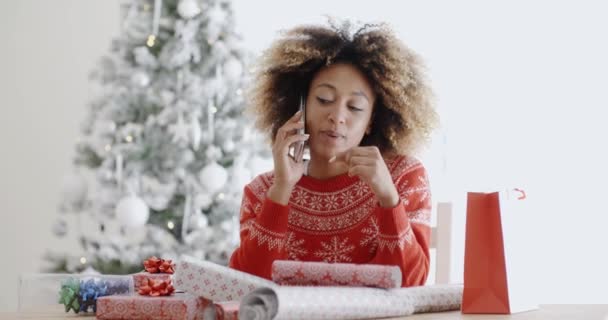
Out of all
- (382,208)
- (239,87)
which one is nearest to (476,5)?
(239,87)

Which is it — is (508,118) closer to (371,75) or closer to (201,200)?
(201,200)

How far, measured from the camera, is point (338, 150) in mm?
2045

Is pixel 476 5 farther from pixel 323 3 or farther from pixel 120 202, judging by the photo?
pixel 120 202

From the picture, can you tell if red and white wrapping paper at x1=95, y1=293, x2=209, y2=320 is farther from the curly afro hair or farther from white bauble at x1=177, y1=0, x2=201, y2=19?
white bauble at x1=177, y1=0, x2=201, y2=19

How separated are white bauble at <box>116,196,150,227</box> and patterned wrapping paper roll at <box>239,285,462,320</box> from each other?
3053mm

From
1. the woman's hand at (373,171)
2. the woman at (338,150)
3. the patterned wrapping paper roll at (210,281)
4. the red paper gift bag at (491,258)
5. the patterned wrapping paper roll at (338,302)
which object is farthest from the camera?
the woman at (338,150)

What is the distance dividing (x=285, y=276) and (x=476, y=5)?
338 centimetres

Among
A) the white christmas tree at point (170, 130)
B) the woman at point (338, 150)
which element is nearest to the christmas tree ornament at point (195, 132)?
the white christmas tree at point (170, 130)

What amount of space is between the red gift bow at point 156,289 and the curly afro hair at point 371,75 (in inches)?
35.0

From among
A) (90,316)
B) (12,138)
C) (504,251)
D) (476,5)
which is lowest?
(90,316)

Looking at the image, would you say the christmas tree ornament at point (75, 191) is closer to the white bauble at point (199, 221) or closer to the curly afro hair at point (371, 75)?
the white bauble at point (199, 221)

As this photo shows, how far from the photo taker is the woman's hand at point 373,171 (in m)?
1.79

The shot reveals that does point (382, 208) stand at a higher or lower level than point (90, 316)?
higher

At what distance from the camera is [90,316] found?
1426mm
